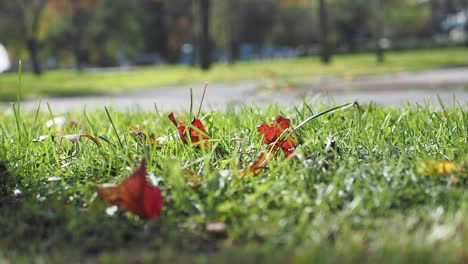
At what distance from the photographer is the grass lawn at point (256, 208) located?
61.9 inches

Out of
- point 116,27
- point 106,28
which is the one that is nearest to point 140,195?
point 116,27

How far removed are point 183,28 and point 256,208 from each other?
70493mm

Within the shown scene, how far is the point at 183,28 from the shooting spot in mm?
71312

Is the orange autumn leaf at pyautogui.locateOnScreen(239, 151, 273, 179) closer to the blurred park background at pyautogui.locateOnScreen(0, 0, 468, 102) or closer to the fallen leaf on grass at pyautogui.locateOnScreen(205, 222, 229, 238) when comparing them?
the fallen leaf on grass at pyautogui.locateOnScreen(205, 222, 229, 238)

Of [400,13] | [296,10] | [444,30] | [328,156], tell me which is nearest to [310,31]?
[296,10]

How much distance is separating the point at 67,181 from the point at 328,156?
3.18 ft

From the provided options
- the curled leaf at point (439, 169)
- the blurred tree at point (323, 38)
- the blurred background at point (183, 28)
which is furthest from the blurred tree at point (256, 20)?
the curled leaf at point (439, 169)

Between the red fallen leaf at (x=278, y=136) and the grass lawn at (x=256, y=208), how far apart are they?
0.19 ft

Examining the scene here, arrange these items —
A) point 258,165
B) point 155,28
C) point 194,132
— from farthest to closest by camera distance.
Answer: point 155,28
point 194,132
point 258,165

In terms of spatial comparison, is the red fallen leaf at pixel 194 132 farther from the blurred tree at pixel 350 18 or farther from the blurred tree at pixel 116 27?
the blurred tree at pixel 350 18

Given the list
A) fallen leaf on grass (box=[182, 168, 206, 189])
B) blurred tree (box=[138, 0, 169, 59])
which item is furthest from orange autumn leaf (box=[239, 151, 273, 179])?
blurred tree (box=[138, 0, 169, 59])

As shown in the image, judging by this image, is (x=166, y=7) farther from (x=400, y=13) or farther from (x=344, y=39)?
(x=400, y=13)

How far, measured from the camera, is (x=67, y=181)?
2504mm

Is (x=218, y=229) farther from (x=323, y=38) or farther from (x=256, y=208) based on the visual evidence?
(x=323, y=38)
